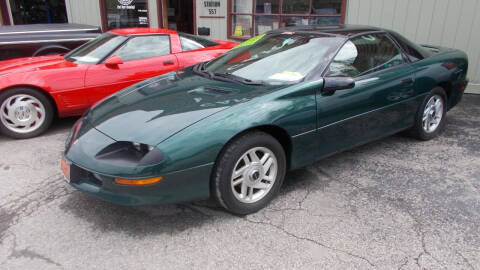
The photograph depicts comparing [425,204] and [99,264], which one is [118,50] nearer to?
[99,264]

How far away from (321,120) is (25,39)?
17.7 ft

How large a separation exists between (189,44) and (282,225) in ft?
11.9

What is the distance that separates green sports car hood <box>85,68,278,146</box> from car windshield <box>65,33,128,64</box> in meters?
1.74

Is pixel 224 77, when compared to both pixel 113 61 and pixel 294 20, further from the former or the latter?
pixel 294 20

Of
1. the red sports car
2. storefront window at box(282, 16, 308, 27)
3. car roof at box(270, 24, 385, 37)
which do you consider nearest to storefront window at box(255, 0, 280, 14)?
storefront window at box(282, 16, 308, 27)

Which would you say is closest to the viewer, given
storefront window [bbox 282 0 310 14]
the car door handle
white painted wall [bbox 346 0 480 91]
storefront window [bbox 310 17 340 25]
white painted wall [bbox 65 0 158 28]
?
the car door handle

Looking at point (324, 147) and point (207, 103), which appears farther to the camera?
point (324, 147)

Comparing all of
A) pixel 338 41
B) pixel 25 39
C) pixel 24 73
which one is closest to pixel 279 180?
pixel 338 41

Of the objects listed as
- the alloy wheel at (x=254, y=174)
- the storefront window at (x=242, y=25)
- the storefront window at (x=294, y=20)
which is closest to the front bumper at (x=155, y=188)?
the alloy wheel at (x=254, y=174)

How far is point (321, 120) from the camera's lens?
3.03m

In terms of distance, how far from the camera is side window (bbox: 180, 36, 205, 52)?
543cm

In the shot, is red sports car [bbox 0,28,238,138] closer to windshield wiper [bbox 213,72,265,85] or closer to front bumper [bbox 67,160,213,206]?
windshield wiper [bbox 213,72,265,85]

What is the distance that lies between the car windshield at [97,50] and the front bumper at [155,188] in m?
2.72

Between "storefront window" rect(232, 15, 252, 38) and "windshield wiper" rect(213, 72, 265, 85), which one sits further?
"storefront window" rect(232, 15, 252, 38)
